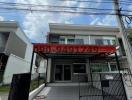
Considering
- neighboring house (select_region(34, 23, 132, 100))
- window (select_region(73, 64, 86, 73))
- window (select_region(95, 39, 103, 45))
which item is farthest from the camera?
window (select_region(95, 39, 103, 45))

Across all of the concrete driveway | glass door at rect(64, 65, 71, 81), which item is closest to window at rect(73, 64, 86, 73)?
glass door at rect(64, 65, 71, 81)

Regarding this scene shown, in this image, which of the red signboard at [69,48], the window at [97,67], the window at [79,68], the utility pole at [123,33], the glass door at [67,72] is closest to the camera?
the utility pole at [123,33]

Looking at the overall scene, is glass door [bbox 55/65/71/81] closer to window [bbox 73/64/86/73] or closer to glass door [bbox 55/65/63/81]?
glass door [bbox 55/65/63/81]

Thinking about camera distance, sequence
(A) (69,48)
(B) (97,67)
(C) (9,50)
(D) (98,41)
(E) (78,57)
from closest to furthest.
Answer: (A) (69,48) < (E) (78,57) < (B) (97,67) < (C) (9,50) < (D) (98,41)

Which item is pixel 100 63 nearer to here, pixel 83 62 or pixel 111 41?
pixel 83 62

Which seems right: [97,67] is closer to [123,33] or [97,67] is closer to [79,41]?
[79,41]

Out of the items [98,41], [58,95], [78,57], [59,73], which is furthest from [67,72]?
[58,95]

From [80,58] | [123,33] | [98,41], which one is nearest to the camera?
[123,33]

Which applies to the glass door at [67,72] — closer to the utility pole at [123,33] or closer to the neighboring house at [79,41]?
the neighboring house at [79,41]

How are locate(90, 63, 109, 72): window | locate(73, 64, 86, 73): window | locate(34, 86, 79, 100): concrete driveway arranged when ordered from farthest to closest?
locate(73, 64, 86, 73): window < locate(90, 63, 109, 72): window < locate(34, 86, 79, 100): concrete driveway

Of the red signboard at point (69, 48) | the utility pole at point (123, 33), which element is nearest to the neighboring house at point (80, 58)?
the red signboard at point (69, 48)

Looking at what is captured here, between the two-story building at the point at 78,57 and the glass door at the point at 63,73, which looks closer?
the two-story building at the point at 78,57

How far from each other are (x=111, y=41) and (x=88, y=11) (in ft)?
36.0

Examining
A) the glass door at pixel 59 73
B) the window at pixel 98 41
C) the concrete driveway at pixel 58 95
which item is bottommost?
the concrete driveway at pixel 58 95
